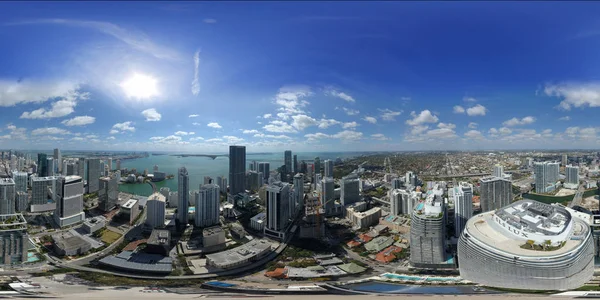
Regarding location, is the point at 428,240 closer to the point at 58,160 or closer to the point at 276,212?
the point at 276,212

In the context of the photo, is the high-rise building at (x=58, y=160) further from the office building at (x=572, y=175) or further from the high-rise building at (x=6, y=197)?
the office building at (x=572, y=175)

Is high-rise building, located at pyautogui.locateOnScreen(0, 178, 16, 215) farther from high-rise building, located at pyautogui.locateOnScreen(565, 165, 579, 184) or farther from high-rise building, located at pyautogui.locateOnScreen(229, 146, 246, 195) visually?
high-rise building, located at pyautogui.locateOnScreen(565, 165, 579, 184)

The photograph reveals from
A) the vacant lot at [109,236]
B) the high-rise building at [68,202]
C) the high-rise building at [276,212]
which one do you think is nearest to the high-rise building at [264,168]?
the high-rise building at [276,212]

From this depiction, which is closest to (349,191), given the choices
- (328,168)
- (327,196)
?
(327,196)

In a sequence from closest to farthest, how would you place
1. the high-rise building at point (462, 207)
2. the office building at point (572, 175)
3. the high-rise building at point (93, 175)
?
1. the high-rise building at point (462, 207)
2. the high-rise building at point (93, 175)
3. the office building at point (572, 175)

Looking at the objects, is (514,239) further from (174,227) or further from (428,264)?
(174,227)

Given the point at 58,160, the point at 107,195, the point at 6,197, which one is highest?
the point at 58,160
